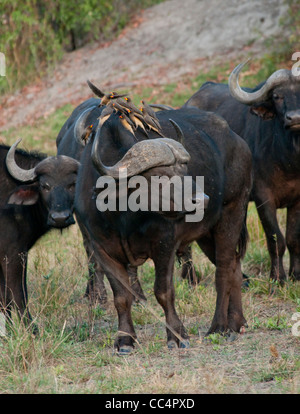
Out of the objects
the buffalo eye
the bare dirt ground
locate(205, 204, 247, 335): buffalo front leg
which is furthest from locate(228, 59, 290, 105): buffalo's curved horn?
the bare dirt ground

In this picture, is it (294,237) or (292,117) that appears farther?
(294,237)

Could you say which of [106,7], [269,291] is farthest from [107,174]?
[106,7]

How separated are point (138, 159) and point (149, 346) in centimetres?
152

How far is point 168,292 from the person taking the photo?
5996mm

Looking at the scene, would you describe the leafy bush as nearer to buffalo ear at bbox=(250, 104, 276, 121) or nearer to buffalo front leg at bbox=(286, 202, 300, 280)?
buffalo ear at bbox=(250, 104, 276, 121)

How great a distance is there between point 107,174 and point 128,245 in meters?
0.73

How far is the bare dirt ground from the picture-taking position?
18656mm

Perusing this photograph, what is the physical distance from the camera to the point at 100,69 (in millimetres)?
19844

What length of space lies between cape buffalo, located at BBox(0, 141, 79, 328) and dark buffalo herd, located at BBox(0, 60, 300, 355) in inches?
0.4

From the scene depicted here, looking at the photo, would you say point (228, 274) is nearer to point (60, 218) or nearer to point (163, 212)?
point (163, 212)

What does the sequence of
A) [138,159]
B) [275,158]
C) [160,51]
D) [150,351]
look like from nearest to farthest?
[138,159] < [150,351] < [275,158] < [160,51]

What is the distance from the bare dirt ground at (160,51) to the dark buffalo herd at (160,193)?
994 cm

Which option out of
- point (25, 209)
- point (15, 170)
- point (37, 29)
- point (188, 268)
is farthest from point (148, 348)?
point (37, 29)
